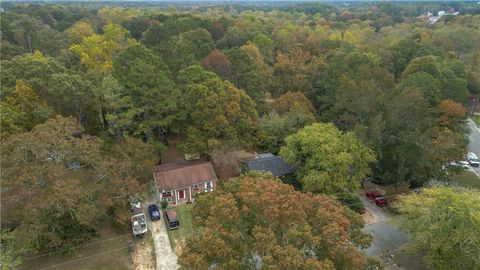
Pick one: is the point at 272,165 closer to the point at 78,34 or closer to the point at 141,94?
the point at 141,94

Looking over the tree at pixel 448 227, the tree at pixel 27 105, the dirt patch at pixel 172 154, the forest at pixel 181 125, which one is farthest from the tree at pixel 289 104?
the tree at pixel 27 105

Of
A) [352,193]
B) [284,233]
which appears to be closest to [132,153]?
[284,233]

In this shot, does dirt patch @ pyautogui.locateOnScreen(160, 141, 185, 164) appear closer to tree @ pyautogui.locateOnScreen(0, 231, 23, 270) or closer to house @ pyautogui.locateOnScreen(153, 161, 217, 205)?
house @ pyautogui.locateOnScreen(153, 161, 217, 205)

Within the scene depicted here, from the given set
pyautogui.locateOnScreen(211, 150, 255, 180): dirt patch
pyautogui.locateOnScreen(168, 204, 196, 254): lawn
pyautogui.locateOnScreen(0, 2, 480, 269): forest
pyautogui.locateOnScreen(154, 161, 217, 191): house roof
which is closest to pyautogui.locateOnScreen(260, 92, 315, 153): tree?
pyautogui.locateOnScreen(0, 2, 480, 269): forest

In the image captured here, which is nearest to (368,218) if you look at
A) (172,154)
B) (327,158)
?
(327,158)

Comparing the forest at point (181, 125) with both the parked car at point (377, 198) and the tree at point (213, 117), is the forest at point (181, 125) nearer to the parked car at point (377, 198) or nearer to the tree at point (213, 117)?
the tree at point (213, 117)

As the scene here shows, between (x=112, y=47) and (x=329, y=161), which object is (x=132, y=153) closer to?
(x=329, y=161)
